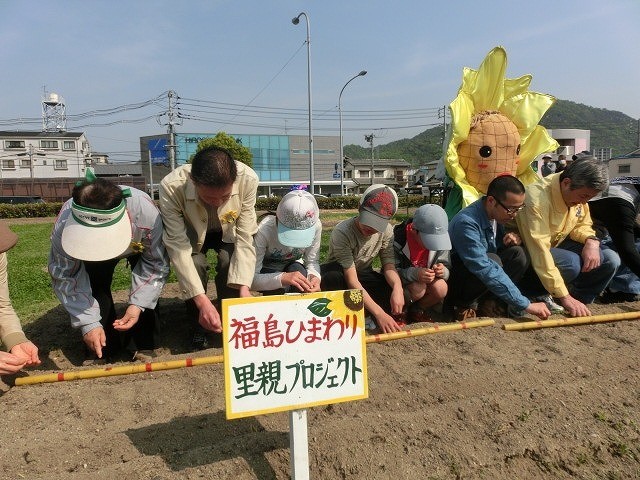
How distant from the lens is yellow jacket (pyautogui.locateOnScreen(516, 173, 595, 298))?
334 cm

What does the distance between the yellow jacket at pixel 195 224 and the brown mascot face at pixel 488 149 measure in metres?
2.06

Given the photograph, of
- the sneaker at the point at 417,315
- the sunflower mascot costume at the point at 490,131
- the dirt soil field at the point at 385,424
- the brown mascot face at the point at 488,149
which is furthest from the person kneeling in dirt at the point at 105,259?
the brown mascot face at the point at 488,149

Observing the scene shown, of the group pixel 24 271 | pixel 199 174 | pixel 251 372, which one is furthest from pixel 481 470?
pixel 24 271

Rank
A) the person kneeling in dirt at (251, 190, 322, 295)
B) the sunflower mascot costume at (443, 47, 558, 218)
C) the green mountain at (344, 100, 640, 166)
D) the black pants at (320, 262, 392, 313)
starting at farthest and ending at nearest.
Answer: the green mountain at (344, 100, 640, 166), the sunflower mascot costume at (443, 47, 558, 218), the black pants at (320, 262, 392, 313), the person kneeling in dirt at (251, 190, 322, 295)

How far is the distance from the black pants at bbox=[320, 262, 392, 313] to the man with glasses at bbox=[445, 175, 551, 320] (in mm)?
464

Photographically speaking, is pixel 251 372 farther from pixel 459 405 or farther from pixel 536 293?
pixel 536 293

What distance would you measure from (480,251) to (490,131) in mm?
1407

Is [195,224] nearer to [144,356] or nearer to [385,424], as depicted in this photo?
[144,356]

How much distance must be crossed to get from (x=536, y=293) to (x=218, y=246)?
7.99 feet

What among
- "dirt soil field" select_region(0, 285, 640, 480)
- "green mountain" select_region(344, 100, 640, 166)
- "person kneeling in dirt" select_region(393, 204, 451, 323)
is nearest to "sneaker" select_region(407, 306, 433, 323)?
"person kneeling in dirt" select_region(393, 204, 451, 323)

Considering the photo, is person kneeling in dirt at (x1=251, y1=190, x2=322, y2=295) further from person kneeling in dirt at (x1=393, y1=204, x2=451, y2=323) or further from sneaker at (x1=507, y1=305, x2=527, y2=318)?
sneaker at (x1=507, y1=305, x2=527, y2=318)

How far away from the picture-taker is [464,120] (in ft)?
13.5

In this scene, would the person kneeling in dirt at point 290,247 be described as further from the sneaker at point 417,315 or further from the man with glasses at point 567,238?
the man with glasses at point 567,238


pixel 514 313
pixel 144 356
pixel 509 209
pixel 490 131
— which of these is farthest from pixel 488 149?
pixel 144 356
